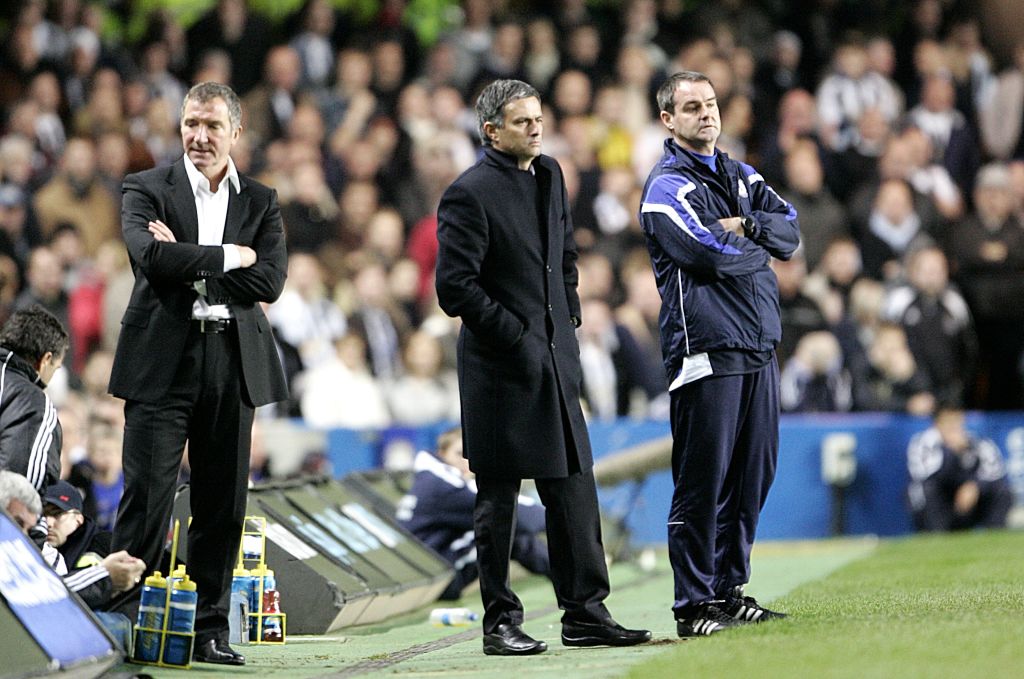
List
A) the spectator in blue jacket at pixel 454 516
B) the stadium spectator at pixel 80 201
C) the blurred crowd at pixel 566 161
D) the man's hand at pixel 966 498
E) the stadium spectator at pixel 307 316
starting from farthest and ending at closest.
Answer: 1. the stadium spectator at pixel 80 201
2. the blurred crowd at pixel 566 161
3. the stadium spectator at pixel 307 316
4. the man's hand at pixel 966 498
5. the spectator in blue jacket at pixel 454 516

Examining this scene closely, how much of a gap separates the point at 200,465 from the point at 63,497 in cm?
98

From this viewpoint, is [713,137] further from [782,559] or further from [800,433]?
[800,433]

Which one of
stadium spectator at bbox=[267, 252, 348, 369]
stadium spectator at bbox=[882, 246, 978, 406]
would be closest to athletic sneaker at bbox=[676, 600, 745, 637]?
stadium spectator at bbox=[267, 252, 348, 369]

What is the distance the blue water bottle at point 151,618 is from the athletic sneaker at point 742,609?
2.39m

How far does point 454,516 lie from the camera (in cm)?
1204

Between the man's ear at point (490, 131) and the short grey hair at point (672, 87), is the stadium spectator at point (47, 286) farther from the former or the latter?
the short grey hair at point (672, 87)

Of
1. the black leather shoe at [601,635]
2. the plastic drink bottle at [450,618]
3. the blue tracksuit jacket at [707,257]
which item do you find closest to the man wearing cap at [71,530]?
the black leather shoe at [601,635]

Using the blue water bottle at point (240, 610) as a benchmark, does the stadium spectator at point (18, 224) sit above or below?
above

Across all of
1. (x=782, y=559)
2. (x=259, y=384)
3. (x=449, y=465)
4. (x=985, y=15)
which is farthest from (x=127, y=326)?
(x=985, y=15)

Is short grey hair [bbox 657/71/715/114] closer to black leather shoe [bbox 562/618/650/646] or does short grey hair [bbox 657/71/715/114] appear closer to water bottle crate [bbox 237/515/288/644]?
black leather shoe [bbox 562/618/650/646]

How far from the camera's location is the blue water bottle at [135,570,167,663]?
7320mm

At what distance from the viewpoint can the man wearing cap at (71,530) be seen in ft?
26.5

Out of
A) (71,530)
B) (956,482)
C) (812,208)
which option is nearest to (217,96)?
(71,530)

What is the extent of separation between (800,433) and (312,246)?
5.08m
